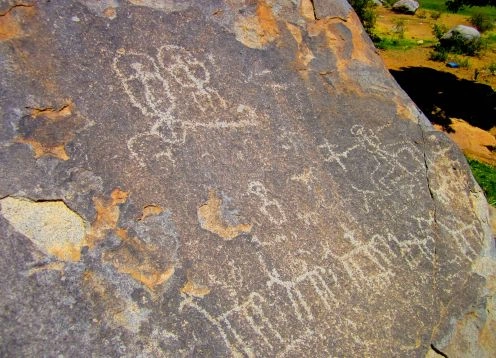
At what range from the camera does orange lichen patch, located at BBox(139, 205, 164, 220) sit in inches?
77.7

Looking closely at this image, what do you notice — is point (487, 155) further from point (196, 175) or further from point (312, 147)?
point (196, 175)

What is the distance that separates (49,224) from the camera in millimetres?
1780

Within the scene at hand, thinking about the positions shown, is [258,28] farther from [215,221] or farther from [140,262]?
[140,262]

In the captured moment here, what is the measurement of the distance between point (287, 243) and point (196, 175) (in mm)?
577

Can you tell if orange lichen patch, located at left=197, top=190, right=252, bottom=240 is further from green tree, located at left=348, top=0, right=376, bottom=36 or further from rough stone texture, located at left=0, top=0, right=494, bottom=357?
green tree, located at left=348, top=0, right=376, bottom=36

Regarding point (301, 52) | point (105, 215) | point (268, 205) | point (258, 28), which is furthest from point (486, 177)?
point (105, 215)

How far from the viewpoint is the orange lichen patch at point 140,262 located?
6.08 feet

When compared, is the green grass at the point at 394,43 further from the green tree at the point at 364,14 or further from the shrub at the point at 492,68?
the shrub at the point at 492,68

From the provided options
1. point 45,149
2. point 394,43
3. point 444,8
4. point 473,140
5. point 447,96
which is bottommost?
point 444,8

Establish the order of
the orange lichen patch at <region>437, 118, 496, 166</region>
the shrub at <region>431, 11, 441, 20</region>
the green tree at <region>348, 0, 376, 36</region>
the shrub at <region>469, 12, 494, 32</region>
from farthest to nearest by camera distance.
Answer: the shrub at <region>431, 11, 441, 20</region>, the shrub at <region>469, 12, 494, 32</region>, the green tree at <region>348, 0, 376, 36</region>, the orange lichen patch at <region>437, 118, 496, 166</region>

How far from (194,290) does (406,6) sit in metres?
15.6

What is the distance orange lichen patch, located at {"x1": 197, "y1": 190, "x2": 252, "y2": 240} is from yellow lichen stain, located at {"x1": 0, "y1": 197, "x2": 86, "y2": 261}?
21.4 inches

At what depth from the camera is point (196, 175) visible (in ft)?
7.08

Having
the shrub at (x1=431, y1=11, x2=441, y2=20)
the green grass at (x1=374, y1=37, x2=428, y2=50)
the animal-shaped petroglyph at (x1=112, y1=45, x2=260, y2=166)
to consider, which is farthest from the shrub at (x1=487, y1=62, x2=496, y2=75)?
the animal-shaped petroglyph at (x1=112, y1=45, x2=260, y2=166)
